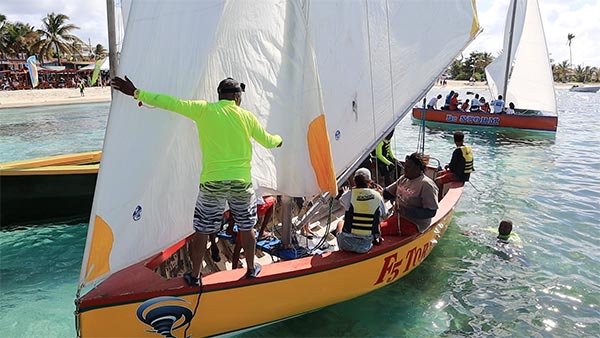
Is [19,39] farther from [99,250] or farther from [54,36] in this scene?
[99,250]

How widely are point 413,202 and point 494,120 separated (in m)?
16.6

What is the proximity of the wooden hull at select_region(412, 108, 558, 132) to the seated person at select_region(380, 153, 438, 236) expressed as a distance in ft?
53.4

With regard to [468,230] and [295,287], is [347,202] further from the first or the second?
[468,230]

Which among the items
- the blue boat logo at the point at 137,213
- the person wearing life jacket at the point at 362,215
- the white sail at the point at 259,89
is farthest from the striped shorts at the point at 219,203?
the person wearing life jacket at the point at 362,215

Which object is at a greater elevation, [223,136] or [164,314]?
[223,136]

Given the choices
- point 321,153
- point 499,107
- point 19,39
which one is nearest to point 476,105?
point 499,107

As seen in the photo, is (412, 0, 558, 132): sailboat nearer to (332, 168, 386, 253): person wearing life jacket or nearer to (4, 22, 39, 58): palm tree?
(332, 168, 386, 253): person wearing life jacket

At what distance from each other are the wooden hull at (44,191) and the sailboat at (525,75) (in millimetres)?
17032

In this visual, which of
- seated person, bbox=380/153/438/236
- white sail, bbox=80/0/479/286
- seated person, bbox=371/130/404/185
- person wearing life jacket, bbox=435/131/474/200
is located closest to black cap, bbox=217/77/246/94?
white sail, bbox=80/0/479/286

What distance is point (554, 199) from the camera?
1016cm

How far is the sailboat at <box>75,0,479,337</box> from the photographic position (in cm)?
331

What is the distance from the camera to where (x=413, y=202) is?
16.9 ft

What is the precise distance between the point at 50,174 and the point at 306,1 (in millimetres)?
5633

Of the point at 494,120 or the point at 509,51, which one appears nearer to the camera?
the point at 494,120
